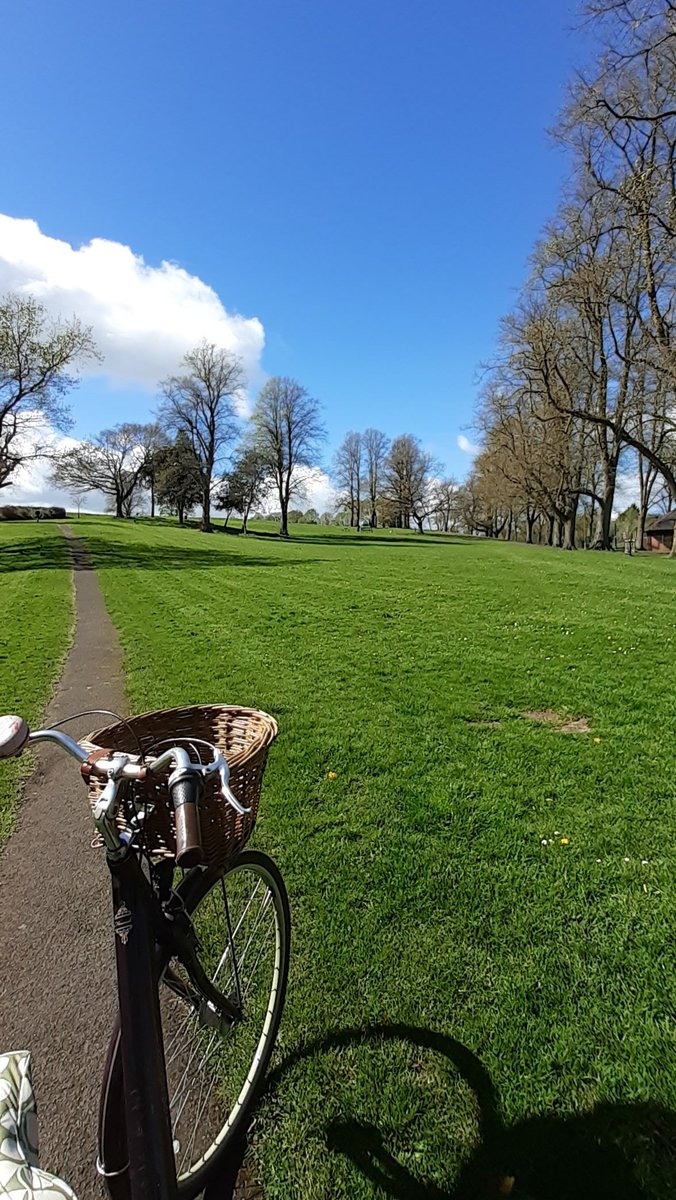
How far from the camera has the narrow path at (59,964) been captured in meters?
1.98

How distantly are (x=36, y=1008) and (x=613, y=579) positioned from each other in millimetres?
16959

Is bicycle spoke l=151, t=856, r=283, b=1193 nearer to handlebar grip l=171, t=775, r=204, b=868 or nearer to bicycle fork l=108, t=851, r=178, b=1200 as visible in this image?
bicycle fork l=108, t=851, r=178, b=1200

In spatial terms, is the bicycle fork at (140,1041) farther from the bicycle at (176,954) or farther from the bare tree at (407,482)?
the bare tree at (407,482)

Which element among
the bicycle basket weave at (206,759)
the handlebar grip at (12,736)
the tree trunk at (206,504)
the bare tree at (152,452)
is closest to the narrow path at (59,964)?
the bicycle basket weave at (206,759)

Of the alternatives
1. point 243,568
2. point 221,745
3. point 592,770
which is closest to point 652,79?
point 243,568

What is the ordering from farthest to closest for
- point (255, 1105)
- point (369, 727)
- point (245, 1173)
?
1. point (369, 727)
2. point (255, 1105)
3. point (245, 1173)

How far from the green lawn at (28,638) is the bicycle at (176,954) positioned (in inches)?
95.9

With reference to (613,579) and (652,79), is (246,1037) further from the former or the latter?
(652,79)

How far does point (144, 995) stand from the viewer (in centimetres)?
144

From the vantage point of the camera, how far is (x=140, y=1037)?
1.43 m

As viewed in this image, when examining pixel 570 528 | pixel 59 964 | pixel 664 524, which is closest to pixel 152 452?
pixel 570 528

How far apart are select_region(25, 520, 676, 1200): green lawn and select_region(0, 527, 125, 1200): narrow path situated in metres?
0.66

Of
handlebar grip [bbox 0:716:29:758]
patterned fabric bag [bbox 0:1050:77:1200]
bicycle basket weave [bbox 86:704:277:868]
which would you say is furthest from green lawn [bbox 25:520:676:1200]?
handlebar grip [bbox 0:716:29:758]

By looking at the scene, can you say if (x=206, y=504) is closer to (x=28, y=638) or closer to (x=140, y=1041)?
(x=28, y=638)
